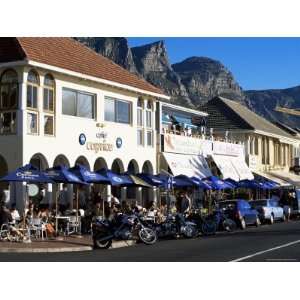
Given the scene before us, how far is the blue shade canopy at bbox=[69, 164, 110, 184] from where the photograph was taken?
25227 mm

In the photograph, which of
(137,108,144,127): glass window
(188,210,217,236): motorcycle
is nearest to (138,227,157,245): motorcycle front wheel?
(188,210,217,236): motorcycle

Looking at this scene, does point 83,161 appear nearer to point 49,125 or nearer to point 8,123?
point 49,125

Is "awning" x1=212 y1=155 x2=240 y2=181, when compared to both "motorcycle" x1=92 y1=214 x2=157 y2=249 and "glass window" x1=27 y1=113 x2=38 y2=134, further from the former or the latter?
"motorcycle" x1=92 y1=214 x2=157 y2=249

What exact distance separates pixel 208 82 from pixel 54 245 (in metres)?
160

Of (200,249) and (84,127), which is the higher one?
(84,127)

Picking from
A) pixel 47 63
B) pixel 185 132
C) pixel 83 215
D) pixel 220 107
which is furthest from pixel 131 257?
pixel 220 107

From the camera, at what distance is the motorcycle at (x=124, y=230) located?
22.0 meters

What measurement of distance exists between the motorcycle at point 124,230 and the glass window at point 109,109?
1067 cm

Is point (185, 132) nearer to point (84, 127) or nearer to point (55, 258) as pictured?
point (84, 127)

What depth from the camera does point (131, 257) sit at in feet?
57.9

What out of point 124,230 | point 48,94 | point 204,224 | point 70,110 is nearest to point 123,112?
point 70,110

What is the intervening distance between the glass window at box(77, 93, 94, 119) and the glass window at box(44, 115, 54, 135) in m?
2.23

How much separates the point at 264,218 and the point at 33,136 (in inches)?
573

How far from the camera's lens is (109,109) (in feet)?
111
